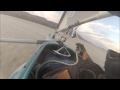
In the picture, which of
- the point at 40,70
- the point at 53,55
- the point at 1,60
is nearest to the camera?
the point at 40,70

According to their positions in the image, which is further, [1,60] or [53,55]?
[1,60]

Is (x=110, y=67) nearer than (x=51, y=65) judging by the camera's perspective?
Yes
